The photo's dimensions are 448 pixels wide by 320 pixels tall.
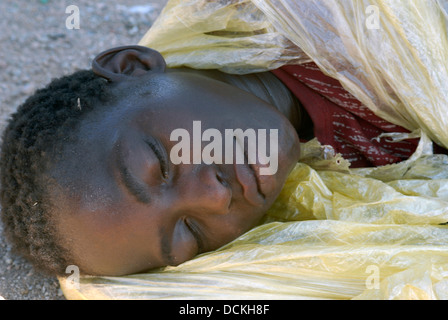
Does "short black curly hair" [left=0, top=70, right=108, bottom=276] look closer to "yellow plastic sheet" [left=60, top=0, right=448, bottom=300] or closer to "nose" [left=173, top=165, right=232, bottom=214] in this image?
"yellow plastic sheet" [left=60, top=0, right=448, bottom=300]

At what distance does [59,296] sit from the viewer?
1.72m

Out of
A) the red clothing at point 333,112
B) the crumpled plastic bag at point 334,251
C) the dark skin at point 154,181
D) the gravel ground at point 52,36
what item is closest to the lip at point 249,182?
the dark skin at point 154,181

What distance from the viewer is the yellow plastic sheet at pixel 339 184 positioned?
54.1 inches

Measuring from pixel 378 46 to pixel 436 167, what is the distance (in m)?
0.41

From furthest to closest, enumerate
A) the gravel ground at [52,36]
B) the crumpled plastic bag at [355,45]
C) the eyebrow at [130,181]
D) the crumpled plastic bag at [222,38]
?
the gravel ground at [52,36] → the crumpled plastic bag at [222,38] → the crumpled plastic bag at [355,45] → the eyebrow at [130,181]

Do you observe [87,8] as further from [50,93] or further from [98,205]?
[98,205]

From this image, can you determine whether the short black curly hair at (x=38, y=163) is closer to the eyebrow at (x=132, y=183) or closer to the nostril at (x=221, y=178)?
the eyebrow at (x=132, y=183)

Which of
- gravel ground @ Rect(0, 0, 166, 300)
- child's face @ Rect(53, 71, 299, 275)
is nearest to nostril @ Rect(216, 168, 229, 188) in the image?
child's face @ Rect(53, 71, 299, 275)

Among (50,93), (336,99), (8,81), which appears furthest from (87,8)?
(336,99)

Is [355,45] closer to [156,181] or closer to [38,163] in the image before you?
[156,181]

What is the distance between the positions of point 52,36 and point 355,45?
1.78 m

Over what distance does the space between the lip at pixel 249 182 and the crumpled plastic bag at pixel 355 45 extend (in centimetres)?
42

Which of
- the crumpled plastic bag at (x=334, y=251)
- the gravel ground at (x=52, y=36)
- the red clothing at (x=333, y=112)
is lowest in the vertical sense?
the crumpled plastic bag at (x=334, y=251)
